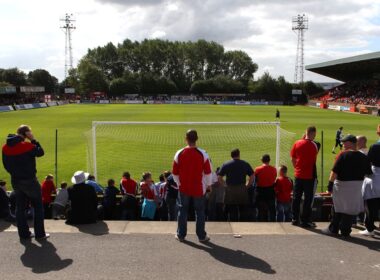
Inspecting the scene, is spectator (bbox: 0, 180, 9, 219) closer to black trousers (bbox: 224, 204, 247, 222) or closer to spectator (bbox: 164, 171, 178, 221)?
spectator (bbox: 164, 171, 178, 221)

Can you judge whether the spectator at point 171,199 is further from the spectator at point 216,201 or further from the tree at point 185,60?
the tree at point 185,60

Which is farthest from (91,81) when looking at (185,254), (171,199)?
(185,254)

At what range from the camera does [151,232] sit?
649 centimetres

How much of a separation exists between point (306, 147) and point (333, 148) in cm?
1361

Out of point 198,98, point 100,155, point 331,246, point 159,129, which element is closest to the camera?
point 331,246

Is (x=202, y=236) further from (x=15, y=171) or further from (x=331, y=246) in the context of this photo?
(x=15, y=171)

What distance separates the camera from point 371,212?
21.5ft

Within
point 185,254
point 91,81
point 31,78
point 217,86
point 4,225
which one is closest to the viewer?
point 185,254

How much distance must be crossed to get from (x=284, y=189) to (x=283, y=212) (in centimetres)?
44

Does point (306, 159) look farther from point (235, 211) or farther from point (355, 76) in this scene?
point (355, 76)

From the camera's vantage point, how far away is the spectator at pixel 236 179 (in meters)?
7.51

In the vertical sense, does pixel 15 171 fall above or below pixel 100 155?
above

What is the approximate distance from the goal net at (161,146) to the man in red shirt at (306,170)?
15.1 ft

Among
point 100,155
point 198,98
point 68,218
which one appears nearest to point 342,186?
point 68,218
